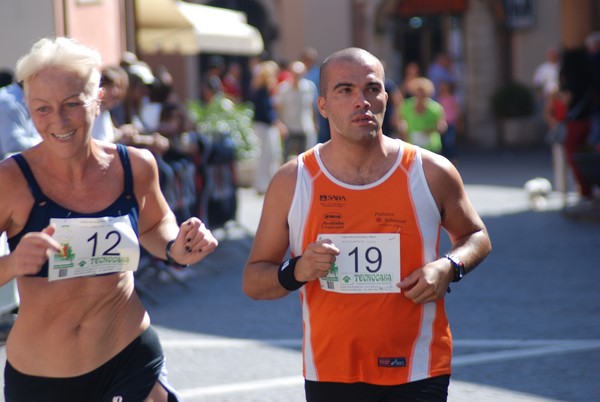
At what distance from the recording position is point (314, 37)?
106ft

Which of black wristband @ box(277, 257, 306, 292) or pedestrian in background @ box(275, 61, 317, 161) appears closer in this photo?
black wristband @ box(277, 257, 306, 292)

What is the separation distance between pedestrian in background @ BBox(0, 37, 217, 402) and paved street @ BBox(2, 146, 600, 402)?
274cm

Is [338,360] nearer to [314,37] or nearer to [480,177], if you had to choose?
[480,177]

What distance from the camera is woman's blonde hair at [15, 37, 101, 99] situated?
3.78 meters

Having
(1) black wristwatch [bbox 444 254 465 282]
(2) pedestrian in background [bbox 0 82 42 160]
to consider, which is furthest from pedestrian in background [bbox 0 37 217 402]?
(2) pedestrian in background [bbox 0 82 42 160]

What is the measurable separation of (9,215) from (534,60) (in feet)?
94.2

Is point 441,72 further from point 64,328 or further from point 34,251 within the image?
point 34,251

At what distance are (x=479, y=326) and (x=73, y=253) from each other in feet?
17.1

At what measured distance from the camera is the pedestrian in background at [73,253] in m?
3.78

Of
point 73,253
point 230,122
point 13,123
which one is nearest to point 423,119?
point 230,122

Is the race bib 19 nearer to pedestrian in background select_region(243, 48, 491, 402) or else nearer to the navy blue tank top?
pedestrian in background select_region(243, 48, 491, 402)

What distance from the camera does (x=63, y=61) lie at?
3785 millimetres

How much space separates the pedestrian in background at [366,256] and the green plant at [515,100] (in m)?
27.0

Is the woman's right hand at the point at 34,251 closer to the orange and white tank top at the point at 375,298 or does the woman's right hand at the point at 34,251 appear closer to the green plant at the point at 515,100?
the orange and white tank top at the point at 375,298
